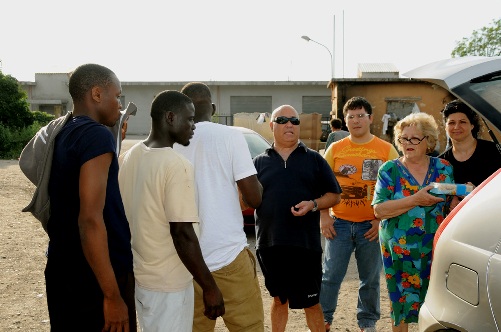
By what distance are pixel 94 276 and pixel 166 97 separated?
98cm

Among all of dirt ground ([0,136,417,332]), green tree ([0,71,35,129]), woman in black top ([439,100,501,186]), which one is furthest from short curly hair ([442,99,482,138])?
green tree ([0,71,35,129])

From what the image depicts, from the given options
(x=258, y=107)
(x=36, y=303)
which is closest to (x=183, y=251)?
(x=36, y=303)

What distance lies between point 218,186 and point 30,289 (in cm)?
366

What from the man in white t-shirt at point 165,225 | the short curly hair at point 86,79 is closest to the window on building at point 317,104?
the man in white t-shirt at point 165,225

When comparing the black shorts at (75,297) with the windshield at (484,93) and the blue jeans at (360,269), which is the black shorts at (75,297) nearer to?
the windshield at (484,93)

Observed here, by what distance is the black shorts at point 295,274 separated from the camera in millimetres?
4367

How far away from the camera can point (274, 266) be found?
4430mm

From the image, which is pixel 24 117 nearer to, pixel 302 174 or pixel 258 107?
pixel 258 107

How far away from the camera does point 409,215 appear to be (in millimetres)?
4070

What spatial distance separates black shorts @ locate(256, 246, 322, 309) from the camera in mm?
4367

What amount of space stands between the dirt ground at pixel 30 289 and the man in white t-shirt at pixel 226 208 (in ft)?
5.73

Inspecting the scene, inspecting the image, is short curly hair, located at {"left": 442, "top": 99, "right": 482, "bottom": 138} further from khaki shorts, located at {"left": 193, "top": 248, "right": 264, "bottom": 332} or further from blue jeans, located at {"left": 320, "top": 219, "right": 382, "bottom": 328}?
khaki shorts, located at {"left": 193, "top": 248, "right": 264, "bottom": 332}

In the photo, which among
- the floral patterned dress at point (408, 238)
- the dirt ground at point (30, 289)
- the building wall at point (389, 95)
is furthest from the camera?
the building wall at point (389, 95)

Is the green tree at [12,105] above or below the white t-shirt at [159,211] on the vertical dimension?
above
